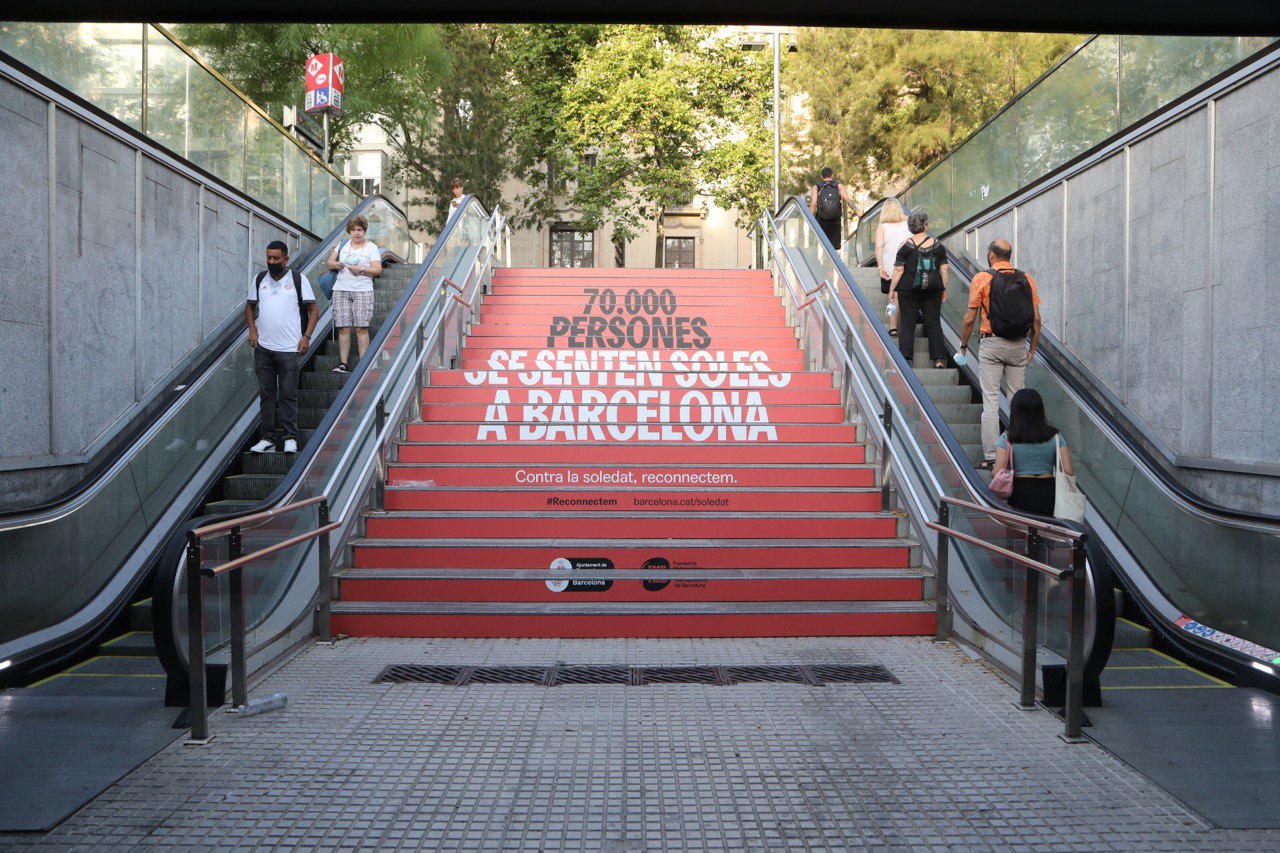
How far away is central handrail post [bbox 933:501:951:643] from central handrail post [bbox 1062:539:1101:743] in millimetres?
1479

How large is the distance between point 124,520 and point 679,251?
1163 inches

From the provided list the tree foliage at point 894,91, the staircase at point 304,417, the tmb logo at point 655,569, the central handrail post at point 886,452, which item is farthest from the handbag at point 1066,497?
the tree foliage at point 894,91

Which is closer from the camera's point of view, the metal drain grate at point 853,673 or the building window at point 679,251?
the metal drain grate at point 853,673

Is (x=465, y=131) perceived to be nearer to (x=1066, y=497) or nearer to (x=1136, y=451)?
(x=1136, y=451)

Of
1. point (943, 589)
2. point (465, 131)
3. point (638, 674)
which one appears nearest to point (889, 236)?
point (943, 589)

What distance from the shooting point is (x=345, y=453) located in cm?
619

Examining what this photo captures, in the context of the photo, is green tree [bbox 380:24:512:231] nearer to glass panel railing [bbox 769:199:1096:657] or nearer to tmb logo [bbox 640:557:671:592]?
glass panel railing [bbox 769:199:1096:657]

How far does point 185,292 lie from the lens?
784 centimetres

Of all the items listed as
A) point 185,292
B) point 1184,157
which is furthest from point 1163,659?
point 185,292

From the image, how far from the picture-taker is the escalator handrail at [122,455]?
196 inches

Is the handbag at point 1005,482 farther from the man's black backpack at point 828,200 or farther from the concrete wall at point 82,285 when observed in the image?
the man's black backpack at point 828,200

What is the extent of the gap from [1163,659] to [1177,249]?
9.88 ft

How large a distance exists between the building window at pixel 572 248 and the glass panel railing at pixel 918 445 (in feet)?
77.7

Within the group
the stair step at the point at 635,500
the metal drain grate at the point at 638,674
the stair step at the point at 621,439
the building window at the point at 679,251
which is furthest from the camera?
the building window at the point at 679,251
